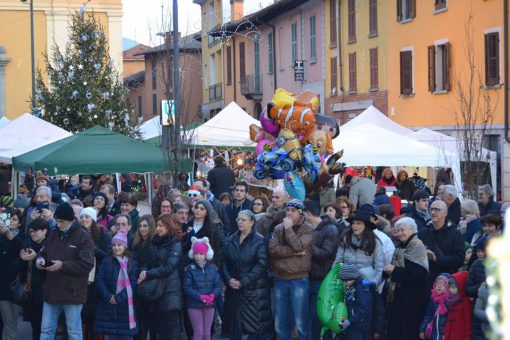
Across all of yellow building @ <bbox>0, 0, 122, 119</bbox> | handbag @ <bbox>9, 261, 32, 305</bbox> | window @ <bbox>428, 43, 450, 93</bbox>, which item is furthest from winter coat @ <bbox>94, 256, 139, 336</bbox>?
yellow building @ <bbox>0, 0, 122, 119</bbox>

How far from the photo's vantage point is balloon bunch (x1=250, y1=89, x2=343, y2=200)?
612 inches

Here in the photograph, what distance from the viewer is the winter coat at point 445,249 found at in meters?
7.77

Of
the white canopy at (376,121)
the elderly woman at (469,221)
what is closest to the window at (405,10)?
the white canopy at (376,121)

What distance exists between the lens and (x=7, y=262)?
8422 millimetres

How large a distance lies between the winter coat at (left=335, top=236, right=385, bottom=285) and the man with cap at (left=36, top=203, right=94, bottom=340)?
7.47 ft

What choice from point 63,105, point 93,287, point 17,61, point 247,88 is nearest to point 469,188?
point 93,287

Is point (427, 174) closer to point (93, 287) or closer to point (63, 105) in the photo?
point (63, 105)

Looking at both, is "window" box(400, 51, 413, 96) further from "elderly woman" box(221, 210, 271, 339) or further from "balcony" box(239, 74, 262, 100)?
"elderly woman" box(221, 210, 271, 339)

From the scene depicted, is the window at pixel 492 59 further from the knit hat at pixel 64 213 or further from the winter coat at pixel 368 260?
the knit hat at pixel 64 213

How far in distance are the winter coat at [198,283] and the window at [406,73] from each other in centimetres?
2054

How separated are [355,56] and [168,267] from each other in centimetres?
2453

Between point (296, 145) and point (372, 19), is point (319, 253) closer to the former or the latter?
point (296, 145)

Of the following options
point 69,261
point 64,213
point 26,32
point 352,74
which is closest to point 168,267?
point 69,261

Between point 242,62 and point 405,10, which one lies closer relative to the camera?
point 405,10
